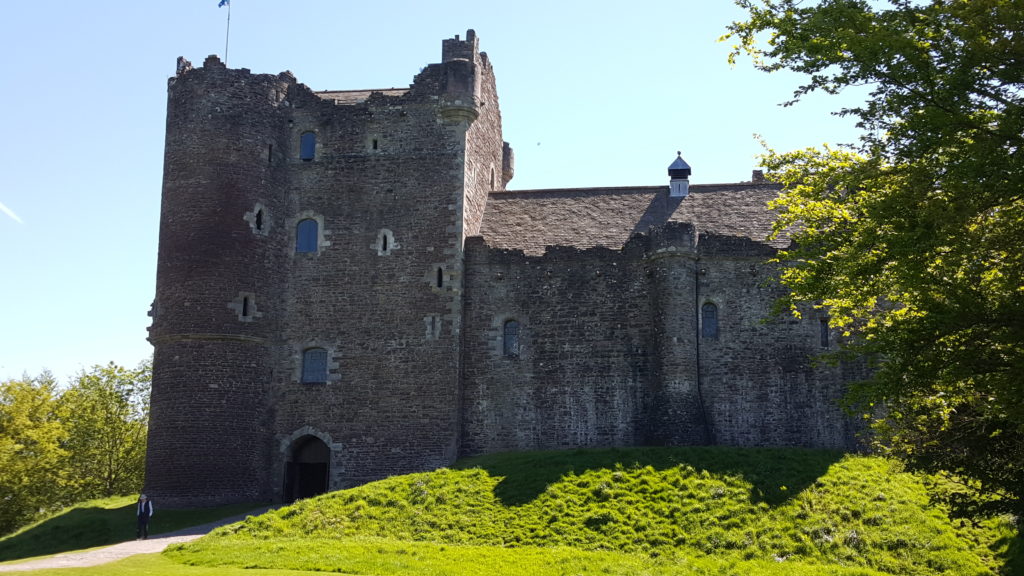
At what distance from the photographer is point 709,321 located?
3219 centimetres

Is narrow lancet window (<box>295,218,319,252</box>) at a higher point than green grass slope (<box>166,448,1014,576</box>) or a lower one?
higher

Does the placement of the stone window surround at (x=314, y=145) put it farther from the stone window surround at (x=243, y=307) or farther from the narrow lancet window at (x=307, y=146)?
the stone window surround at (x=243, y=307)

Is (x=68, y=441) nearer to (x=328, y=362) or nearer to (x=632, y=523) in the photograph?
(x=328, y=362)

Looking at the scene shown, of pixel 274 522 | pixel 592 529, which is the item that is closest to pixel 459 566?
pixel 592 529

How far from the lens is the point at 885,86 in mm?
16125

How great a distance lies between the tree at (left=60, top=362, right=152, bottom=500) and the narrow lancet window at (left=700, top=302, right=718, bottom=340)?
32011 mm

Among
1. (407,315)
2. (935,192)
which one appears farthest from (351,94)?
(935,192)

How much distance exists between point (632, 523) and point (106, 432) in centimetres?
3592

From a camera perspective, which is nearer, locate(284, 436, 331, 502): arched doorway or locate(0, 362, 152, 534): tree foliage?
locate(284, 436, 331, 502): arched doorway

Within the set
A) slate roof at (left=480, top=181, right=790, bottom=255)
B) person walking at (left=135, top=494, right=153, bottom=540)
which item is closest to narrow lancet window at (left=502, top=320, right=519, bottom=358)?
slate roof at (left=480, top=181, right=790, bottom=255)

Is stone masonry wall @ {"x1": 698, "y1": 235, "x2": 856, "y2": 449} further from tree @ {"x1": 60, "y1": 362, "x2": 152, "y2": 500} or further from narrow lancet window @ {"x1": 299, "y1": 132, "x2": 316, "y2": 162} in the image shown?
tree @ {"x1": 60, "y1": 362, "x2": 152, "y2": 500}

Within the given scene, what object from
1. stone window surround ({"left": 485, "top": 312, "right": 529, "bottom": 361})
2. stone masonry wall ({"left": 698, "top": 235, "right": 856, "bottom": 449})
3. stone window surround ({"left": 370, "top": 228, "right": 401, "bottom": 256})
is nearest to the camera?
stone masonry wall ({"left": 698, "top": 235, "right": 856, "bottom": 449})

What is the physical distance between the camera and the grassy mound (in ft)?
94.2

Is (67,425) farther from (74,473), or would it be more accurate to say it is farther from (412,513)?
(412,513)
